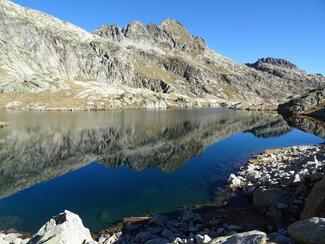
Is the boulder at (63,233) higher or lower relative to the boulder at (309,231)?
lower

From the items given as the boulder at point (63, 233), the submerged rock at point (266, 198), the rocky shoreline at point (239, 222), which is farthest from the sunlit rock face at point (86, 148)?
the submerged rock at point (266, 198)

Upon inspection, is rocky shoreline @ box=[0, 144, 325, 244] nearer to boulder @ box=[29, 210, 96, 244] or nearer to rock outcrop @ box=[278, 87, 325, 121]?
boulder @ box=[29, 210, 96, 244]

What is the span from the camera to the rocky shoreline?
1850cm

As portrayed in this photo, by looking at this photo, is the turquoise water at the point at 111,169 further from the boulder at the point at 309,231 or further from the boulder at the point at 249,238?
the boulder at the point at 309,231

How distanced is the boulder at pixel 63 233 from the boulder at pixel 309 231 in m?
13.8

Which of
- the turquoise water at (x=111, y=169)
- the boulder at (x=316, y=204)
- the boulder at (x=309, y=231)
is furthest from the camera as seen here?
the turquoise water at (x=111, y=169)

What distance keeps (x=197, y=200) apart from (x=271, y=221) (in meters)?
10.4

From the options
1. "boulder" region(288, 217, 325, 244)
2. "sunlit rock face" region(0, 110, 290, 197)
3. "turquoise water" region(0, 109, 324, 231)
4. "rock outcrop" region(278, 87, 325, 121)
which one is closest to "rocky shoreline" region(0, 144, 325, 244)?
"boulder" region(288, 217, 325, 244)

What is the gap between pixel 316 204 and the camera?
23609 mm

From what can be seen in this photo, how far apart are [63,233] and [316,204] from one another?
1718 centimetres

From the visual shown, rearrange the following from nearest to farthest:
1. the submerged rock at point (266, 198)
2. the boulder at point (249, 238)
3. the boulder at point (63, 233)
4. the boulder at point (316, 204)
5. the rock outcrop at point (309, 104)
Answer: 1. the boulder at point (249, 238)
2. the boulder at point (316, 204)
3. the boulder at point (63, 233)
4. the submerged rock at point (266, 198)
5. the rock outcrop at point (309, 104)

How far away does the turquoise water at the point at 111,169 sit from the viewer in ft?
118

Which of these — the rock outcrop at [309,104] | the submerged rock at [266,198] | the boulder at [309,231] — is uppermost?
the rock outcrop at [309,104]

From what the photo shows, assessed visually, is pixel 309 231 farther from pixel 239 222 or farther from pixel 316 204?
pixel 239 222
